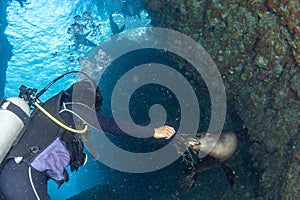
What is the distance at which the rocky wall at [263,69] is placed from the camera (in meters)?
5.02

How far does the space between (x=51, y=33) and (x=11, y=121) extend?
1572 centimetres

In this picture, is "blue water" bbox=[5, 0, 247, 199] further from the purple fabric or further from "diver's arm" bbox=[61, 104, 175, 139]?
the purple fabric

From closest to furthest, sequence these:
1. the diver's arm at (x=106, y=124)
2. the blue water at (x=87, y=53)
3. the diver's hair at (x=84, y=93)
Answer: the diver's arm at (x=106, y=124)
the diver's hair at (x=84, y=93)
the blue water at (x=87, y=53)

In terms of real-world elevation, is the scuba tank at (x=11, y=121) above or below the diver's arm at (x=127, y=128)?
above

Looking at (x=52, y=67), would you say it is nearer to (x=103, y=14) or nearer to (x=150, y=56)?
(x=103, y=14)

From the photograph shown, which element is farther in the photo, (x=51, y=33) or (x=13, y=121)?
(x=51, y=33)

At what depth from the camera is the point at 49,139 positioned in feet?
10.3

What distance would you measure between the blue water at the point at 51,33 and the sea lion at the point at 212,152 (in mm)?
8770

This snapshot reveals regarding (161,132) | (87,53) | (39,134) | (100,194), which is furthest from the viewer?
(87,53)

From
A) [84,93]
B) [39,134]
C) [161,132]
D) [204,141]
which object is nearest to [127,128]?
[161,132]

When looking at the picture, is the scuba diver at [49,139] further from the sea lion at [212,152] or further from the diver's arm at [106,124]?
the sea lion at [212,152]

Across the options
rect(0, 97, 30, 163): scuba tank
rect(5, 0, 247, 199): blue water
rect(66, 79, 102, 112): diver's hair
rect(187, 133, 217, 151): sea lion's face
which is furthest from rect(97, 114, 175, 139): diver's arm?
rect(5, 0, 247, 199): blue water

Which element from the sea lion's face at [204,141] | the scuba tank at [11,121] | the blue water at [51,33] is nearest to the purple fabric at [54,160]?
the scuba tank at [11,121]

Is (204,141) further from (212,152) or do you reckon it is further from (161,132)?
(161,132)
